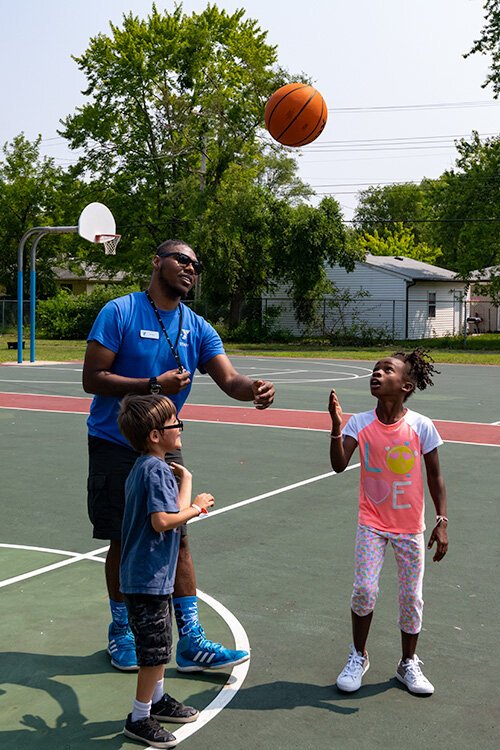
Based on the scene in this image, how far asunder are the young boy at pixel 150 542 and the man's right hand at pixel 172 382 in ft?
1.20

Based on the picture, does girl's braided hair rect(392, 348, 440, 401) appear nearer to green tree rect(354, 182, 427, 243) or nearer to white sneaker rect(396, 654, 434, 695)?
white sneaker rect(396, 654, 434, 695)

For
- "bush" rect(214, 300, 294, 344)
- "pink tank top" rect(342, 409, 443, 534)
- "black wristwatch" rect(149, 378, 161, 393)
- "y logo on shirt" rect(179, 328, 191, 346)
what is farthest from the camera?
"bush" rect(214, 300, 294, 344)

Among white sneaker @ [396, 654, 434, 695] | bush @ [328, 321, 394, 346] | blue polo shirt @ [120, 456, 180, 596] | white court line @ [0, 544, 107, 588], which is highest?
bush @ [328, 321, 394, 346]

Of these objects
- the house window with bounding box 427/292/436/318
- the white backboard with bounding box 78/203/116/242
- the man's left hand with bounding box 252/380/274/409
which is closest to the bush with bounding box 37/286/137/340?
the house window with bounding box 427/292/436/318

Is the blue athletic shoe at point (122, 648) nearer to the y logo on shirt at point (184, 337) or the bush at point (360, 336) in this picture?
the y logo on shirt at point (184, 337)

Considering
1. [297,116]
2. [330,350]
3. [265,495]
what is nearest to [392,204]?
[330,350]

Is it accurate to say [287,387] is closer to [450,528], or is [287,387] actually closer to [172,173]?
[450,528]

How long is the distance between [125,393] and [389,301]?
40.8 m

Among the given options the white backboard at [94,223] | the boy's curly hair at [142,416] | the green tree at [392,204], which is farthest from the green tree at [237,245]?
the green tree at [392,204]

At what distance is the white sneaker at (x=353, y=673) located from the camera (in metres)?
4.24

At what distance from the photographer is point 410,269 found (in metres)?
47.9

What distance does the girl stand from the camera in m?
4.29

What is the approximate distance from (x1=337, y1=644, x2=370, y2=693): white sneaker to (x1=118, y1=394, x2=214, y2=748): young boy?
92 centimetres

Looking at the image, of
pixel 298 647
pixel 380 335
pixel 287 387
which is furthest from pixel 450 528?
pixel 380 335
